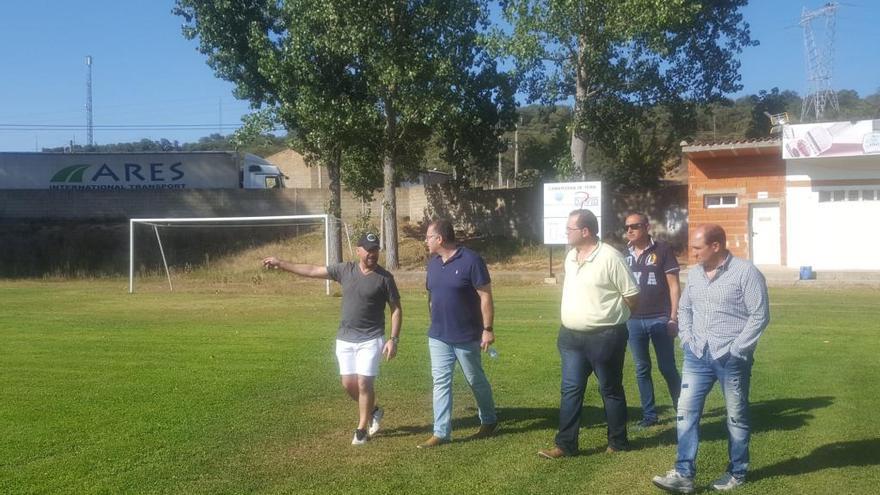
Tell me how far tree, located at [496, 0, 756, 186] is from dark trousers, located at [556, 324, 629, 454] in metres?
22.2

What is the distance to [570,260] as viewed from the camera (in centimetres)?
748

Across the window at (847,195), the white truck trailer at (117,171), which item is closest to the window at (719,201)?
the window at (847,195)

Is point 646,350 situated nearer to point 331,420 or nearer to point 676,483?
point 676,483

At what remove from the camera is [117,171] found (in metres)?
43.6

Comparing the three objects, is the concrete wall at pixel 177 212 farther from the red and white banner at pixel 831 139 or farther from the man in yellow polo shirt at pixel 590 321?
the man in yellow polo shirt at pixel 590 321

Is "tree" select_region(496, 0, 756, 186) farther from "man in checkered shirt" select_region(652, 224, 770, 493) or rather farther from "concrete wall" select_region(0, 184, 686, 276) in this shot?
"man in checkered shirt" select_region(652, 224, 770, 493)

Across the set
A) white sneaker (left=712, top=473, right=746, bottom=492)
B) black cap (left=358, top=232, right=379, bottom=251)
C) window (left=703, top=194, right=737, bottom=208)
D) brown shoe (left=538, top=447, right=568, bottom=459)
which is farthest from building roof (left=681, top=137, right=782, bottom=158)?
white sneaker (left=712, top=473, right=746, bottom=492)

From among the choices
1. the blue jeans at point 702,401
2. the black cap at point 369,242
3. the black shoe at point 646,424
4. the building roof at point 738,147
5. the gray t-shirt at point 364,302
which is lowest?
the black shoe at point 646,424

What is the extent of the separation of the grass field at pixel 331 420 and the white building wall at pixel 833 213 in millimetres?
13647

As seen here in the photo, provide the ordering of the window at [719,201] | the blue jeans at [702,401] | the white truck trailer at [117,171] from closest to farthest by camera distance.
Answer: the blue jeans at [702,401], the window at [719,201], the white truck trailer at [117,171]

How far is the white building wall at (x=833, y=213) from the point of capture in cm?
2870

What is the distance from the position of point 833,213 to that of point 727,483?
24.9m

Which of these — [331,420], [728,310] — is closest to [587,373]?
[728,310]

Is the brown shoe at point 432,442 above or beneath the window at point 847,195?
beneath
